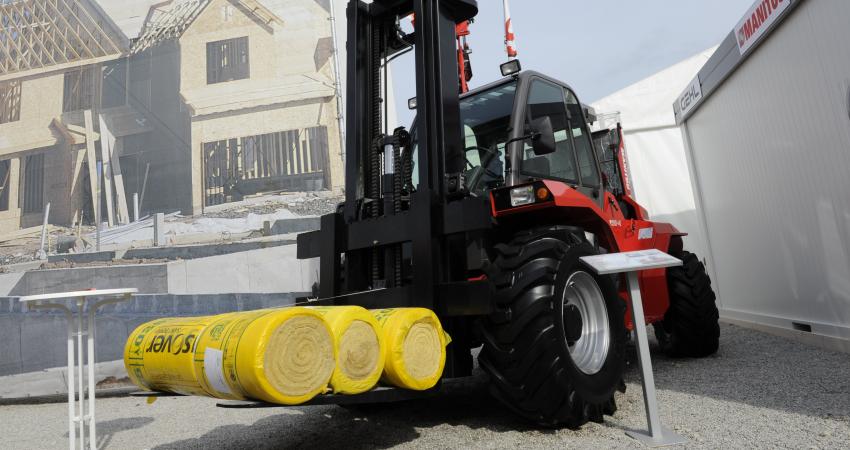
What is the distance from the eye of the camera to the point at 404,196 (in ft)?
11.5

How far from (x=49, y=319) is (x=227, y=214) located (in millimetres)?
6969

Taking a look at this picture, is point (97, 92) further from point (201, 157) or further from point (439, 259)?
point (439, 259)

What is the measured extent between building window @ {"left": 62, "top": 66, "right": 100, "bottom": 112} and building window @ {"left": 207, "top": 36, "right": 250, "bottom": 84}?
10.4 ft

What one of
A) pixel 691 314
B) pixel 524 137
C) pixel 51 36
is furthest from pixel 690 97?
pixel 51 36

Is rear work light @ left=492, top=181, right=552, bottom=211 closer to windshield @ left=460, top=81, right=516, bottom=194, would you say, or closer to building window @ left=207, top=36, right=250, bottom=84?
windshield @ left=460, top=81, right=516, bottom=194

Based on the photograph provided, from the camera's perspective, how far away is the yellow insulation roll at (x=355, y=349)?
2.20 m

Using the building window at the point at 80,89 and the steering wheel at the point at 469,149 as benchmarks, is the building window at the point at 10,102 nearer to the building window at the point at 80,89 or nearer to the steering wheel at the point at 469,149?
the building window at the point at 80,89

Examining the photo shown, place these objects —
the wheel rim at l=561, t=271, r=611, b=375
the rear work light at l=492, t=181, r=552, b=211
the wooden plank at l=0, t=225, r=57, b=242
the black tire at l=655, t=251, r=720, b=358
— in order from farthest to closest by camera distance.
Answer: the wooden plank at l=0, t=225, r=57, b=242 < the black tire at l=655, t=251, r=720, b=358 < the wheel rim at l=561, t=271, r=611, b=375 < the rear work light at l=492, t=181, r=552, b=211

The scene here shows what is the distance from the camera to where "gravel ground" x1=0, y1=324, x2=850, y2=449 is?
2736 millimetres

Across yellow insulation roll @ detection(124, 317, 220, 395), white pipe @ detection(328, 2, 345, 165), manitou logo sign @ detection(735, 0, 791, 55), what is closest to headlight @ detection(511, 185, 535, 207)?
yellow insulation roll @ detection(124, 317, 220, 395)

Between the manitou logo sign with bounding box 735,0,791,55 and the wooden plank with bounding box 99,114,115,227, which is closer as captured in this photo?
the manitou logo sign with bounding box 735,0,791,55

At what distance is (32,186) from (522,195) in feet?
50.9

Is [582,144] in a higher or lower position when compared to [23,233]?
lower

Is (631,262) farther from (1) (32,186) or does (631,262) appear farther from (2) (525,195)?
(1) (32,186)
